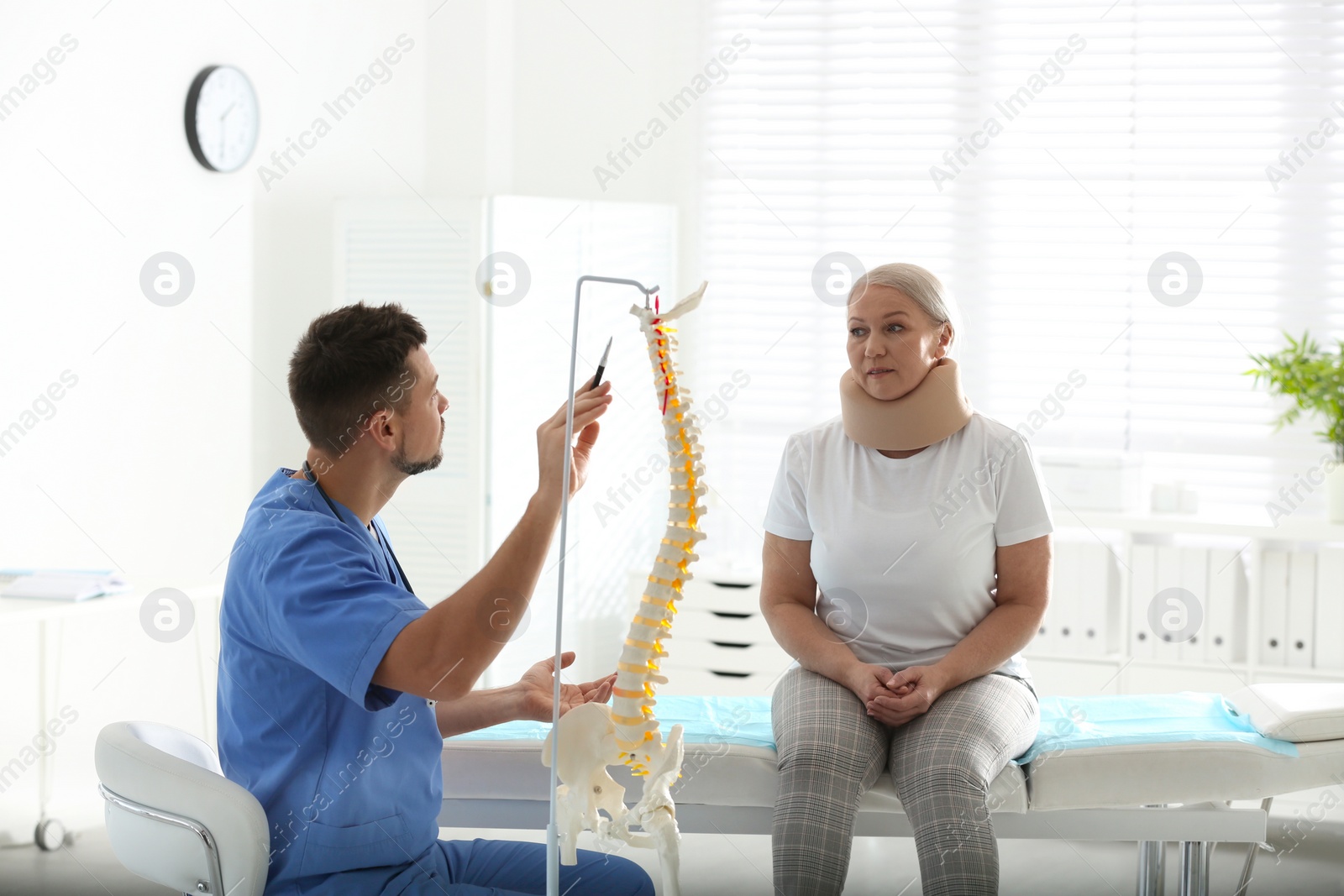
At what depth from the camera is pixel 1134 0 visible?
3865 millimetres

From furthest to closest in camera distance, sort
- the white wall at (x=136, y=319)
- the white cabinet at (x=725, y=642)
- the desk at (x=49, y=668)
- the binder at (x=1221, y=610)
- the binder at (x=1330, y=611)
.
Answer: the white cabinet at (x=725, y=642) → the binder at (x=1221, y=610) → the binder at (x=1330, y=611) → the white wall at (x=136, y=319) → the desk at (x=49, y=668)

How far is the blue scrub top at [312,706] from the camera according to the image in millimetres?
1304

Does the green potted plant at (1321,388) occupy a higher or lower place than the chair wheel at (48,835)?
higher

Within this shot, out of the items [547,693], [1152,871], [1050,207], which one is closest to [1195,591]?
[1050,207]

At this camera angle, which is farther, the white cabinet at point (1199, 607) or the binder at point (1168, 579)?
the binder at point (1168, 579)

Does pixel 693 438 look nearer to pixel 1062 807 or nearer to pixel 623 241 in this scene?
pixel 1062 807

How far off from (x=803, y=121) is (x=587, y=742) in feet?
10.9

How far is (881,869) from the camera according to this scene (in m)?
2.68

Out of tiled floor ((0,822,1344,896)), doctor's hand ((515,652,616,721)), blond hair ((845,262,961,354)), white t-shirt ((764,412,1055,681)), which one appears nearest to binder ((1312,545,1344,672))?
tiled floor ((0,822,1344,896))

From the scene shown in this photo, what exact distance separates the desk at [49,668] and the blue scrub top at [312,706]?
1.23 metres

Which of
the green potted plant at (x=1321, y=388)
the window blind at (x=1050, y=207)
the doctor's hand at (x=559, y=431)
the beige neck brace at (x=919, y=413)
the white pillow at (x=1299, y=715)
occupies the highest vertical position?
the window blind at (x=1050, y=207)

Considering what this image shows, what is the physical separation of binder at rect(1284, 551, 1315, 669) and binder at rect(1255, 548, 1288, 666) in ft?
0.04

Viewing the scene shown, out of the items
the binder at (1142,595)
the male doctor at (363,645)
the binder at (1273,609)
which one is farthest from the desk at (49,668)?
the binder at (1273,609)

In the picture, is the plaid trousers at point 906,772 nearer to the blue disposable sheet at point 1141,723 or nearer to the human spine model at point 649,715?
the blue disposable sheet at point 1141,723
